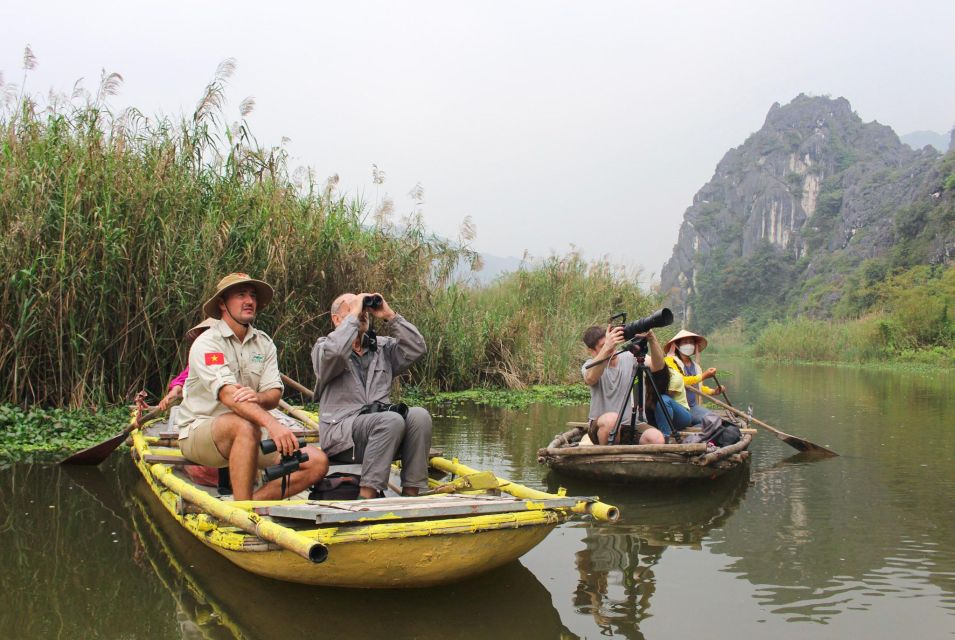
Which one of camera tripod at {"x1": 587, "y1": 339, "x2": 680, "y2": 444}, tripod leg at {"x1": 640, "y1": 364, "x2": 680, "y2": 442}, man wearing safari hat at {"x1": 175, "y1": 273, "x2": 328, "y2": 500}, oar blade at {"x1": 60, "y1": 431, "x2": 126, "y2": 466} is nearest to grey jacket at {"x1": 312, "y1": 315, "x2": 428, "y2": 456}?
man wearing safari hat at {"x1": 175, "y1": 273, "x2": 328, "y2": 500}

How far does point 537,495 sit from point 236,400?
149 centimetres

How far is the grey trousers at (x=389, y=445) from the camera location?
12.4 feet

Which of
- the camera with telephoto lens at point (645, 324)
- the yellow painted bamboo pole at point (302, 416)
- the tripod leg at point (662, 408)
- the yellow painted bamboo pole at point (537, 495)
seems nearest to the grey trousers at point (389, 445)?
the yellow painted bamboo pole at point (537, 495)

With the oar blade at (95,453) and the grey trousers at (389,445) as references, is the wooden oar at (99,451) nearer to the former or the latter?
the oar blade at (95,453)

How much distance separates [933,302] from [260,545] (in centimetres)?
2715

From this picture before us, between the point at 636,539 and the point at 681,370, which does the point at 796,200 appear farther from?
the point at 636,539

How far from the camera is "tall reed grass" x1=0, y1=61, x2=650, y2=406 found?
648cm

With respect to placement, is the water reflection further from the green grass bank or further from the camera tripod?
the green grass bank

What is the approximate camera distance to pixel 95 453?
18.8 feet

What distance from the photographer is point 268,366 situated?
413cm

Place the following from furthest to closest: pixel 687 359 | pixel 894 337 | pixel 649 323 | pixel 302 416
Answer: pixel 894 337 < pixel 687 359 < pixel 302 416 < pixel 649 323

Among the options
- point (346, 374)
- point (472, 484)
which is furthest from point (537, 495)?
point (346, 374)

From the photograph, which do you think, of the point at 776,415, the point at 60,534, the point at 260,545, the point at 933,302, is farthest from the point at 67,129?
the point at 933,302

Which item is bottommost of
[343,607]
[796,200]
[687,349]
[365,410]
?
[343,607]
